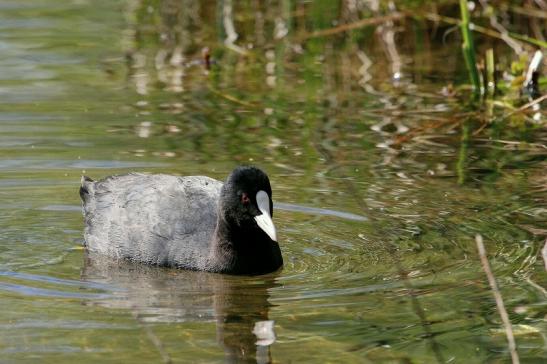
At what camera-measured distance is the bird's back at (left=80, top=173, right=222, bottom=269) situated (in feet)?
19.6

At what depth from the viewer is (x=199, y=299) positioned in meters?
5.37

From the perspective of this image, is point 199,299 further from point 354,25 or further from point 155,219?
point 354,25

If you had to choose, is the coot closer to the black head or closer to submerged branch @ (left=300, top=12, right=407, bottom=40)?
the black head

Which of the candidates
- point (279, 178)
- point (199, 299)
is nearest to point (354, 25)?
point (279, 178)

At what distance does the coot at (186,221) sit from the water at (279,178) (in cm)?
11

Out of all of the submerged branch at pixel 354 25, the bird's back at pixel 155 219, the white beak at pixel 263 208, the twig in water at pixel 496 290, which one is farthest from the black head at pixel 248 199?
the submerged branch at pixel 354 25

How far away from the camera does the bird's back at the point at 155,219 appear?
5.97 m

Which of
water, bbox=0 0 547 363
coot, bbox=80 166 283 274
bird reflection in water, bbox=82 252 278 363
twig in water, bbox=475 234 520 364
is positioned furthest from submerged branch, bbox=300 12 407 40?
twig in water, bbox=475 234 520 364

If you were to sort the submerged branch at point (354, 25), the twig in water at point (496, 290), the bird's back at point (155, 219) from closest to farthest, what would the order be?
1. the twig in water at point (496, 290)
2. the bird's back at point (155, 219)
3. the submerged branch at point (354, 25)

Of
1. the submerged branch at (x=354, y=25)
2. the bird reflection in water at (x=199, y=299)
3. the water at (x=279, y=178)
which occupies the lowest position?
the bird reflection in water at (x=199, y=299)

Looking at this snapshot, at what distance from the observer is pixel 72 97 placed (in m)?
9.21

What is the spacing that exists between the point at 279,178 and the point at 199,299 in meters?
1.92

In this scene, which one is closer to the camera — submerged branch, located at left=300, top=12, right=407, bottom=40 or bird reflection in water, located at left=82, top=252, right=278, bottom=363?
bird reflection in water, located at left=82, top=252, right=278, bottom=363

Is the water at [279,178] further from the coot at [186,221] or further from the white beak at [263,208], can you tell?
the white beak at [263,208]
